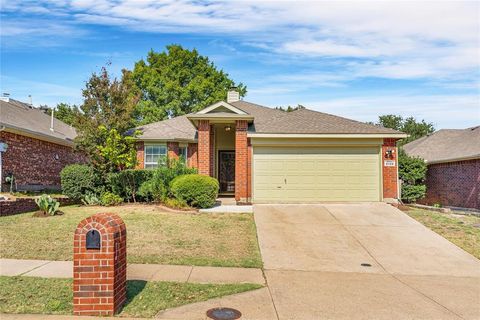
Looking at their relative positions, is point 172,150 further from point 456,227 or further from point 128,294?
point 128,294

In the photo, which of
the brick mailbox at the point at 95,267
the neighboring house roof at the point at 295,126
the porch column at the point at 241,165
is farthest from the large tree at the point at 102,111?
the brick mailbox at the point at 95,267

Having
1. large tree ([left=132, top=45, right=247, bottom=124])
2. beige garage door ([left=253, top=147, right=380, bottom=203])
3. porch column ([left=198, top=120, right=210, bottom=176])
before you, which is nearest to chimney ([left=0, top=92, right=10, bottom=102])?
porch column ([left=198, top=120, right=210, bottom=176])

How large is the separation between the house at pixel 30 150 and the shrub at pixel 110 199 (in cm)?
371

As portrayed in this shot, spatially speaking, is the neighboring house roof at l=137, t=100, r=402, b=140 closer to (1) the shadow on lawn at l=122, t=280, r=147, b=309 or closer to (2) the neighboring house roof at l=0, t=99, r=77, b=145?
(2) the neighboring house roof at l=0, t=99, r=77, b=145

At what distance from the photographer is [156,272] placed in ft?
22.5

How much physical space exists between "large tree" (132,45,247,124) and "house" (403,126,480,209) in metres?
20.7

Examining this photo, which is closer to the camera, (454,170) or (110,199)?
(110,199)

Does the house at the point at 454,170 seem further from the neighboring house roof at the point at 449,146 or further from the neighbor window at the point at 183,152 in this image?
the neighbor window at the point at 183,152

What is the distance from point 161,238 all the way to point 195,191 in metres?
4.11

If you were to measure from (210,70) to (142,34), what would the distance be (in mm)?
26899

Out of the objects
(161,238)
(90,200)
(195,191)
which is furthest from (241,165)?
(161,238)

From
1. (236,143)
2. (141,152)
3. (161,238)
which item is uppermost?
(236,143)

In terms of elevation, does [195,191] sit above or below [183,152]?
below

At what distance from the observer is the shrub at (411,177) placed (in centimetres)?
1825
